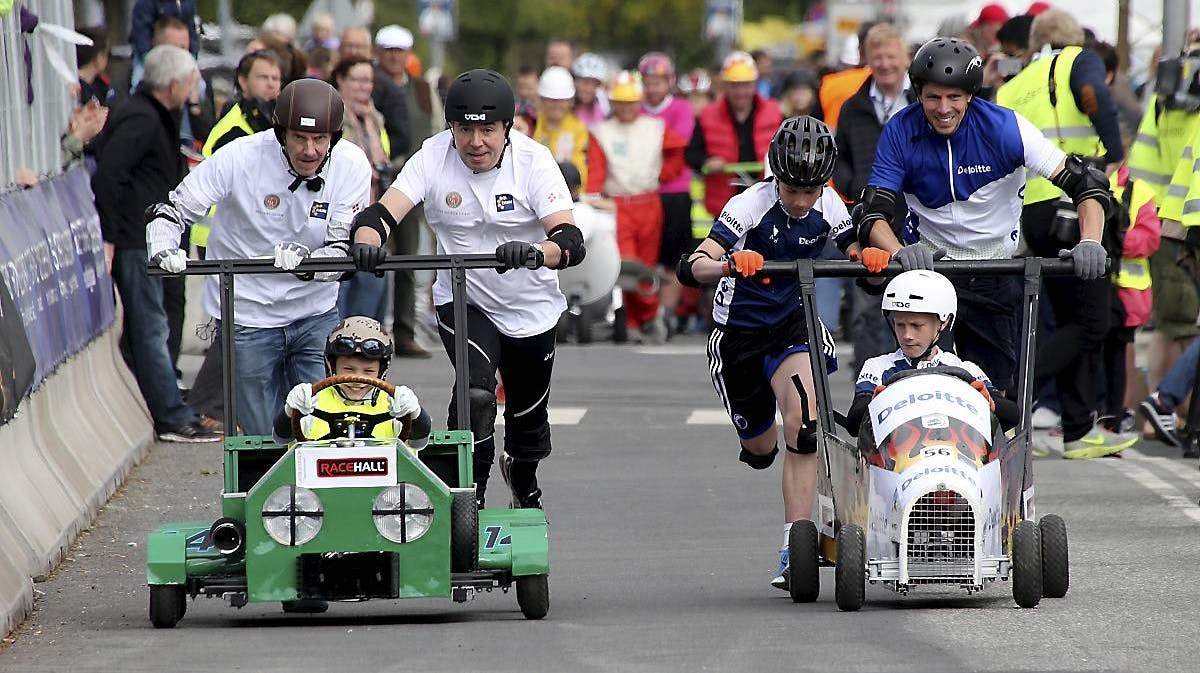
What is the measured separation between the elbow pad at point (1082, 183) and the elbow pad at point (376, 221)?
2691mm

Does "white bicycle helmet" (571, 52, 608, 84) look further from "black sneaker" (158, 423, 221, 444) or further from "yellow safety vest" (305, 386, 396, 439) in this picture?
"yellow safety vest" (305, 386, 396, 439)

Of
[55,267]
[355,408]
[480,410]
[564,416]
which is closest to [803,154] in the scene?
[480,410]

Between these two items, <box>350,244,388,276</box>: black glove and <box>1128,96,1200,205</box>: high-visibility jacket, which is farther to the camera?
<box>1128,96,1200,205</box>: high-visibility jacket

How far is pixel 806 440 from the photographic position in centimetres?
1004

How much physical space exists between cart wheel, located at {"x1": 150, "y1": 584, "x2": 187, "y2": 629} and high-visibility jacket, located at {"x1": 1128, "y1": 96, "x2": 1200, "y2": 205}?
7.54m

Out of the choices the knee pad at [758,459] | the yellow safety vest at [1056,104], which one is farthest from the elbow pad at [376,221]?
the yellow safety vest at [1056,104]

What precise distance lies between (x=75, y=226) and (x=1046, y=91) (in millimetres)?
5542

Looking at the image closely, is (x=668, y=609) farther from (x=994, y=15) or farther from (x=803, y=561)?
(x=994, y=15)

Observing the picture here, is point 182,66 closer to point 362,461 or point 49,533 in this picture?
point 49,533

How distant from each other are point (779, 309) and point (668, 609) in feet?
4.69

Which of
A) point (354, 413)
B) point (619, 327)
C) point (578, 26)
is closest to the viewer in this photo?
point (354, 413)

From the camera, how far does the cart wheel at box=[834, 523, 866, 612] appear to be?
8859 millimetres

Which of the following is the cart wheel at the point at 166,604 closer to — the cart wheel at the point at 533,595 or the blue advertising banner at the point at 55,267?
the cart wheel at the point at 533,595

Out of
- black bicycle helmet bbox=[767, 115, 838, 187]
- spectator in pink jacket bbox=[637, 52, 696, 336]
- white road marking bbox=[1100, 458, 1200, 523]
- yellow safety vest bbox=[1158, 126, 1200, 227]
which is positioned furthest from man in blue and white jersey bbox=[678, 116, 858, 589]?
spectator in pink jacket bbox=[637, 52, 696, 336]
